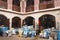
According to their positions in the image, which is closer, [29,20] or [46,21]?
[46,21]

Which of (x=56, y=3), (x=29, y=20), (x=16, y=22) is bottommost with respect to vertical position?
(x=16, y=22)

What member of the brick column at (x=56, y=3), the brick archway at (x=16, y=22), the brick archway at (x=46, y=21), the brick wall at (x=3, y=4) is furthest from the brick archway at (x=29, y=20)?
the brick column at (x=56, y=3)

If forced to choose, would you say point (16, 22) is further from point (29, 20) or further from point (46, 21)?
point (46, 21)

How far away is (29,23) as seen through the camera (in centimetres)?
1533

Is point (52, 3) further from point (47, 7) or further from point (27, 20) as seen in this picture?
point (27, 20)

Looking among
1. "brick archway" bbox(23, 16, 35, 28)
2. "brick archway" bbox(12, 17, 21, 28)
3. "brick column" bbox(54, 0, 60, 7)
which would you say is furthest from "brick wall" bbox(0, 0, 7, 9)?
"brick column" bbox(54, 0, 60, 7)

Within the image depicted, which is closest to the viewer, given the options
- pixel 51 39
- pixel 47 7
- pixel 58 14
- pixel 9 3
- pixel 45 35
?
pixel 51 39

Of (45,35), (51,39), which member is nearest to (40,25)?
(45,35)

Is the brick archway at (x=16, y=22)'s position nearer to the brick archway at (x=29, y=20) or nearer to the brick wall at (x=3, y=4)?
the brick archway at (x=29, y=20)

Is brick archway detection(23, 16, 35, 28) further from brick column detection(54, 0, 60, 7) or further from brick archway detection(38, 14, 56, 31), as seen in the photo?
brick column detection(54, 0, 60, 7)

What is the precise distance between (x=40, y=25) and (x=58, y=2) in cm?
273

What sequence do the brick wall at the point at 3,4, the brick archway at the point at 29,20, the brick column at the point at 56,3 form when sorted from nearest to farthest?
the brick column at the point at 56,3, the brick wall at the point at 3,4, the brick archway at the point at 29,20

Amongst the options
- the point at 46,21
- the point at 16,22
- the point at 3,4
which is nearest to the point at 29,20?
the point at 16,22

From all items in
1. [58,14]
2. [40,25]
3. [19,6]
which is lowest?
[40,25]
